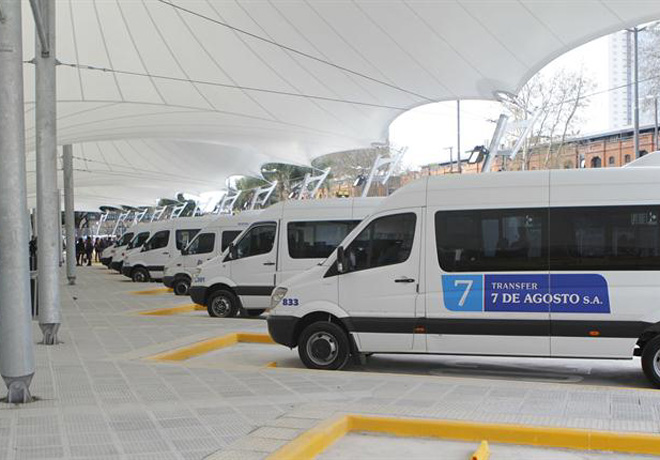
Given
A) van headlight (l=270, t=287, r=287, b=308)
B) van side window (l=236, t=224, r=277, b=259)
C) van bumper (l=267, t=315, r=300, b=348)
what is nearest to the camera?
van bumper (l=267, t=315, r=300, b=348)

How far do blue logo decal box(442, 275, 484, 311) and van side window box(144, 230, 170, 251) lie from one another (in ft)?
61.5

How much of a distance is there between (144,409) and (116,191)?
83600mm

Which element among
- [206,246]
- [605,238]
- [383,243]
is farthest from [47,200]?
[206,246]

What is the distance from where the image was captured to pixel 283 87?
24984 millimetres

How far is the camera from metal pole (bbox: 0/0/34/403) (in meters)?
6.49

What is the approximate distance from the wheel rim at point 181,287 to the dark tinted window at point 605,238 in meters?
14.2

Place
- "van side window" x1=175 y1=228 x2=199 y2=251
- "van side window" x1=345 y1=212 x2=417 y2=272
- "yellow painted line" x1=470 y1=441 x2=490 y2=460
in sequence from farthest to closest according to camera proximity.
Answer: "van side window" x1=175 y1=228 x2=199 y2=251 < "van side window" x1=345 y1=212 x2=417 y2=272 < "yellow painted line" x1=470 y1=441 x2=490 y2=460

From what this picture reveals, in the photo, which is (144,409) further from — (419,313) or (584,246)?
(584,246)

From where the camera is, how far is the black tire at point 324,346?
8.55 metres

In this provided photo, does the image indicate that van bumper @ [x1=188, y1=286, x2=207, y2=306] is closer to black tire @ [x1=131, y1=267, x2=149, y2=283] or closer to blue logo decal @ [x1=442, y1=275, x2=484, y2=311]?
blue logo decal @ [x1=442, y1=275, x2=484, y2=311]

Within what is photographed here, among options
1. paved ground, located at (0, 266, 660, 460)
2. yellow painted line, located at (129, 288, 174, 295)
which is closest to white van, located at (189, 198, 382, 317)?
paved ground, located at (0, 266, 660, 460)

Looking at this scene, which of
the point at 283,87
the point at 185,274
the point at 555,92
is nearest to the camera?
the point at 185,274

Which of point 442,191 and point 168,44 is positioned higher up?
point 168,44

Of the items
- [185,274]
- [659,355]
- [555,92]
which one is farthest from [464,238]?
[555,92]
